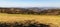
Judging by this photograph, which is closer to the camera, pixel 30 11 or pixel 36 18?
pixel 36 18

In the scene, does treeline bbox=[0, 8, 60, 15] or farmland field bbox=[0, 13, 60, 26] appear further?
treeline bbox=[0, 8, 60, 15]

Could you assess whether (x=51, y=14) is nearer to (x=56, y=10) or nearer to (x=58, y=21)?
(x=56, y=10)

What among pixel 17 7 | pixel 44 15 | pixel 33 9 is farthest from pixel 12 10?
pixel 44 15

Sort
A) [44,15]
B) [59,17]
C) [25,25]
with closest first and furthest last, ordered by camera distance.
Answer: [25,25] → [59,17] → [44,15]

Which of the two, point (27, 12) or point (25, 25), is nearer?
point (25, 25)

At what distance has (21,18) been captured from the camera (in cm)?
462

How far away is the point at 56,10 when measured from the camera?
16.5 ft

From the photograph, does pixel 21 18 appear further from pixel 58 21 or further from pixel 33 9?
pixel 58 21

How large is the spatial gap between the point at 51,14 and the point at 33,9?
62 centimetres

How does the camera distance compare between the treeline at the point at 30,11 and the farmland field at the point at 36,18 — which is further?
the treeline at the point at 30,11

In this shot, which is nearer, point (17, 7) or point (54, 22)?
point (54, 22)

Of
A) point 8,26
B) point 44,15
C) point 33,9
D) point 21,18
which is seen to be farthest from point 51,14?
point 8,26

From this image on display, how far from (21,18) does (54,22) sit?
0.98 meters

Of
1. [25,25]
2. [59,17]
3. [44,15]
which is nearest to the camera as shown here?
[25,25]
